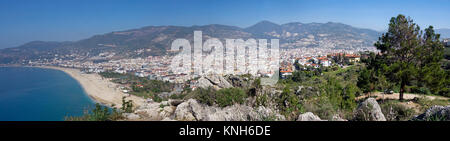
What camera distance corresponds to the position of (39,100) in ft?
100

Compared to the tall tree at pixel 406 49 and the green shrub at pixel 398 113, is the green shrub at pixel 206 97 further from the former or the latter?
the tall tree at pixel 406 49

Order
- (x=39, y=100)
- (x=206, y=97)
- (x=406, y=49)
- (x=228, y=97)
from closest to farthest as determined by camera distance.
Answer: (x=228, y=97) < (x=206, y=97) < (x=406, y=49) < (x=39, y=100)

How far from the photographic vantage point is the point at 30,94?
112ft

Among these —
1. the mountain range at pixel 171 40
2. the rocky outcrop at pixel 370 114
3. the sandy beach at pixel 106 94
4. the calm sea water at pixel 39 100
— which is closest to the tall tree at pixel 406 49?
the rocky outcrop at pixel 370 114

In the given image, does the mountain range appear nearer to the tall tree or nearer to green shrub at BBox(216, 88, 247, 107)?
the tall tree

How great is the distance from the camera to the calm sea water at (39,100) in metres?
24.0

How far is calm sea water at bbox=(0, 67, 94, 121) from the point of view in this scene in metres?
24.0

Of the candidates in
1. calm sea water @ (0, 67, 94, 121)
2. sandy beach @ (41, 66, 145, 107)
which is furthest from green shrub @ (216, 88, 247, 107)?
sandy beach @ (41, 66, 145, 107)

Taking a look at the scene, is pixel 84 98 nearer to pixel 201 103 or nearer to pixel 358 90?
pixel 201 103

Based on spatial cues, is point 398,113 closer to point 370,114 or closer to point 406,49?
point 370,114

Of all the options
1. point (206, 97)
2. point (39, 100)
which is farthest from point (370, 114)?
point (39, 100)

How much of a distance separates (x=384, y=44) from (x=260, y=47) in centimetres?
3375

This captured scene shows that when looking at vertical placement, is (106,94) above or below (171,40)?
below
